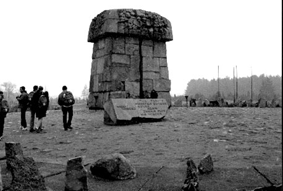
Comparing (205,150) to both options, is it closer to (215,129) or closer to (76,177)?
(215,129)

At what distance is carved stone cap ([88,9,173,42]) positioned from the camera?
37.9 ft

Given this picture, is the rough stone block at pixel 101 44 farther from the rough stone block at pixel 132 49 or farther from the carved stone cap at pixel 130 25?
the rough stone block at pixel 132 49

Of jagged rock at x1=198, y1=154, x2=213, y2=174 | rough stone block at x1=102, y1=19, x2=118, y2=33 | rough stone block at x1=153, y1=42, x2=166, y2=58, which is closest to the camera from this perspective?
jagged rock at x1=198, y1=154, x2=213, y2=174

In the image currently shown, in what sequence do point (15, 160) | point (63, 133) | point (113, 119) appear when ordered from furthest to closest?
point (113, 119), point (63, 133), point (15, 160)

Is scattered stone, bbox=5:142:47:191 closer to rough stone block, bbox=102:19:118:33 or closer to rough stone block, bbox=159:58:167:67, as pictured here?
rough stone block, bbox=102:19:118:33

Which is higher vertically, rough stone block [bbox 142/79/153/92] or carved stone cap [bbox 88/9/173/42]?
carved stone cap [bbox 88/9/173/42]

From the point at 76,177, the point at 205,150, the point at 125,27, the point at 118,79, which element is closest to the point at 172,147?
the point at 205,150

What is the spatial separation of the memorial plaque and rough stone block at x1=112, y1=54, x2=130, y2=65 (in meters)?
2.99

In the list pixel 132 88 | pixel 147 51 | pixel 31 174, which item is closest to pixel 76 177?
pixel 31 174

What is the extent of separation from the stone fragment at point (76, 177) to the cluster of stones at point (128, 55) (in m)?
8.39

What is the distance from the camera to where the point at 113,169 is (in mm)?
3461

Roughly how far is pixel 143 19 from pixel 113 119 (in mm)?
Answer: 5371

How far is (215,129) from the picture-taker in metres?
7.27

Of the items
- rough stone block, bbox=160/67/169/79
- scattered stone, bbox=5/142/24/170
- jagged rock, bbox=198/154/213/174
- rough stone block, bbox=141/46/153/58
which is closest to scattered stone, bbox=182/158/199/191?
jagged rock, bbox=198/154/213/174
